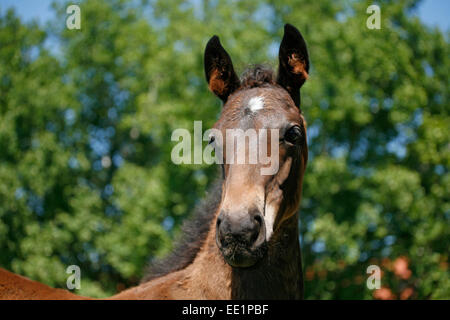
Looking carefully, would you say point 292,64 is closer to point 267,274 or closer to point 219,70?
point 219,70

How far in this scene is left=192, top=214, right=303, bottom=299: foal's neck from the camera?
3.37 metres

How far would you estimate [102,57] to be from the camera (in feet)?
66.6

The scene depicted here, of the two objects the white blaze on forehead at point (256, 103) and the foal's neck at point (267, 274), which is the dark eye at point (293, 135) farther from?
the foal's neck at point (267, 274)

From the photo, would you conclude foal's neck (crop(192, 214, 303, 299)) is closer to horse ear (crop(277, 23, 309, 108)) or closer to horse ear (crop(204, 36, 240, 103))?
horse ear (crop(277, 23, 309, 108))

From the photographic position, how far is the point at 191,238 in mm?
4125

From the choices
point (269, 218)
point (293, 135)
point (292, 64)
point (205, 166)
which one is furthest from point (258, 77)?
point (205, 166)

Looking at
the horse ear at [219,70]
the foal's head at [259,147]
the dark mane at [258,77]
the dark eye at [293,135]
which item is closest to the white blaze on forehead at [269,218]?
the foal's head at [259,147]

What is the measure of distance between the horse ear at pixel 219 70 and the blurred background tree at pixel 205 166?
927 cm

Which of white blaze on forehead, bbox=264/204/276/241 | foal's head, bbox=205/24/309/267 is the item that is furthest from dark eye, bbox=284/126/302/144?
white blaze on forehead, bbox=264/204/276/241

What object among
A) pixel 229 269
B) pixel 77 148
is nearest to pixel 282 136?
pixel 229 269

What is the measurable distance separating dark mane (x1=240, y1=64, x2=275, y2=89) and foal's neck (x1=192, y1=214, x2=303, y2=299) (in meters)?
1.23

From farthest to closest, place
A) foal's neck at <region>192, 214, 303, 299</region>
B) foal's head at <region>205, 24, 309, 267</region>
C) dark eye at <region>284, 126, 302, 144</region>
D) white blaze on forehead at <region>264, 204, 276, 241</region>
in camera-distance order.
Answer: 1. dark eye at <region>284, 126, 302, 144</region>
2. foal's neck at <region>192, 214, 303, 299</region>
3. white blaze on forehead at <region>264, 204, 276, 241</region>
4. foal's head at <region>205, 24, 309, 267</region>
